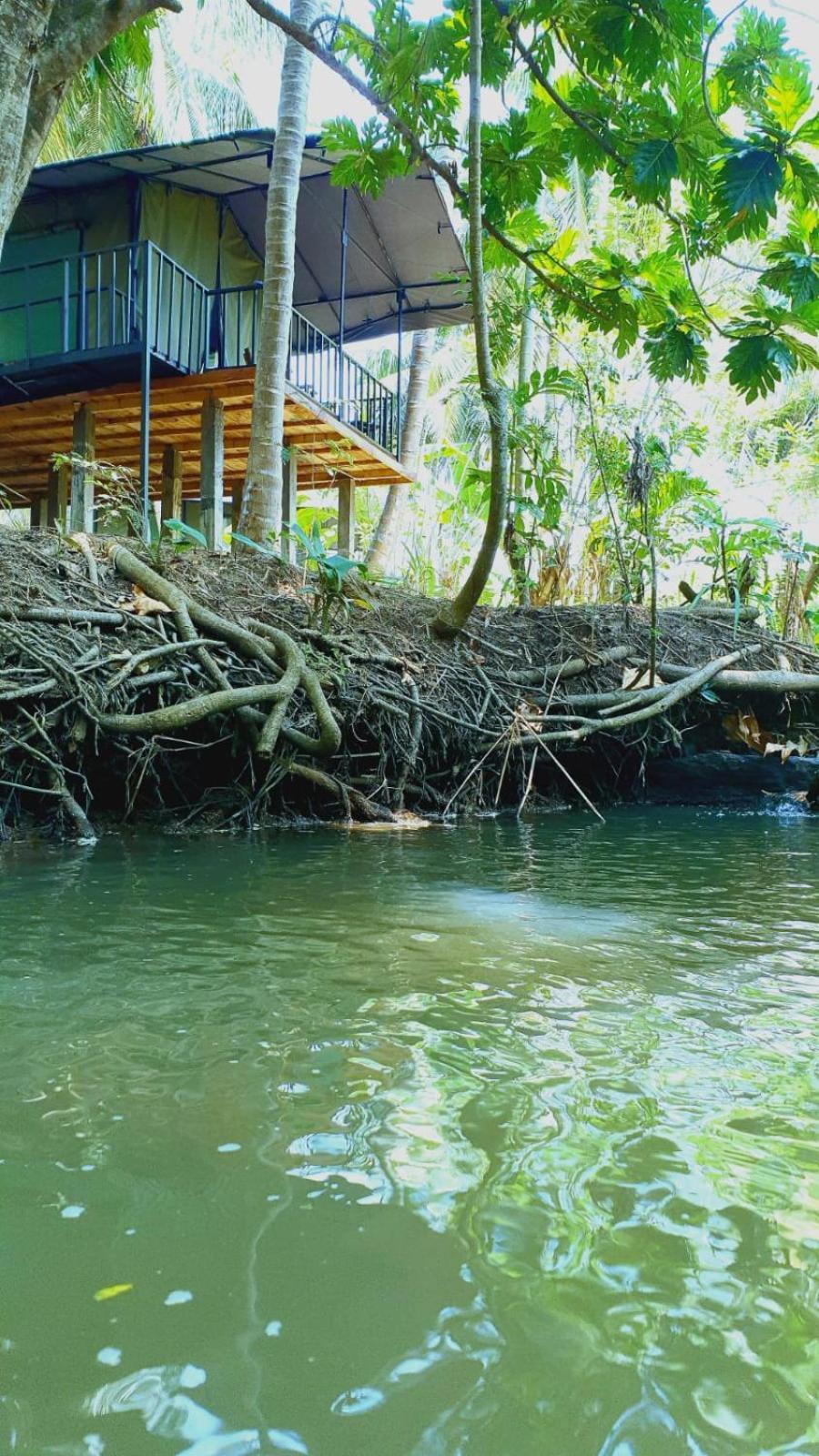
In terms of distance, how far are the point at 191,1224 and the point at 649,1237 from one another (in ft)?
2.01

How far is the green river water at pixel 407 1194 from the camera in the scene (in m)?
1.03

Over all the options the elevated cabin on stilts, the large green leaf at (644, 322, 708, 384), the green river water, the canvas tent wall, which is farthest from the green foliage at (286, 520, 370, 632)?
the canvas tent wall

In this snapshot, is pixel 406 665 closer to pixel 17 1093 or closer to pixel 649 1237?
pixel 17 1093

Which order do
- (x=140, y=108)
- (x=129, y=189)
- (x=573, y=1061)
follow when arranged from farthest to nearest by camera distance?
(x=140, y=108), (x=129, y=189), (x=573, y=1061)

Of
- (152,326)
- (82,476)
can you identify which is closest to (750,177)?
(152,326)

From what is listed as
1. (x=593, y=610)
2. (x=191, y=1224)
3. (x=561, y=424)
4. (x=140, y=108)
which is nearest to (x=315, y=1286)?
(x=191, y=1224)

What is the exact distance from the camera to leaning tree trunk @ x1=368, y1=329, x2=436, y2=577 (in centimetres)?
1611

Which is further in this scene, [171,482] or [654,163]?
[171,482]

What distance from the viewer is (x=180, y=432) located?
13.9 metres

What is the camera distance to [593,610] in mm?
8703

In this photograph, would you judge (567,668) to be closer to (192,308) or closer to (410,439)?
(192,308)

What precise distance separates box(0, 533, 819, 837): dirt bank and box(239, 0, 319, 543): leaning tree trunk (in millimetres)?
835

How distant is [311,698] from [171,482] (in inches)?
364

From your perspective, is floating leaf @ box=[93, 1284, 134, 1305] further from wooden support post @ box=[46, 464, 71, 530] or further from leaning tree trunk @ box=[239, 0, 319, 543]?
wooden support post @ box=[46, 464, 71, 530]
